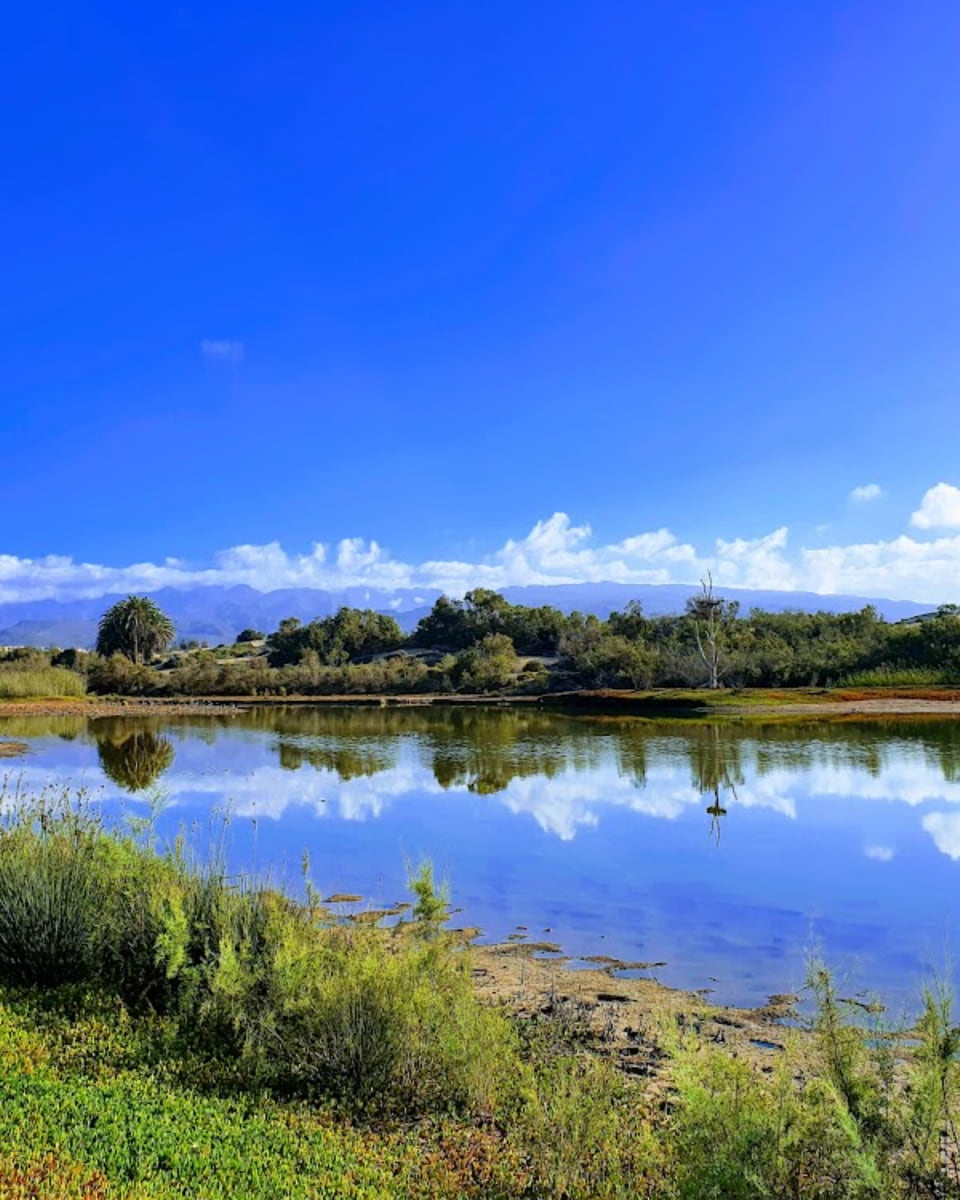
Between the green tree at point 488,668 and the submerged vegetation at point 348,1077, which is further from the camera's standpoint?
the green tree at point 488,668

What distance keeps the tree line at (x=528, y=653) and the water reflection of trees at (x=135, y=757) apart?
37.6 meters

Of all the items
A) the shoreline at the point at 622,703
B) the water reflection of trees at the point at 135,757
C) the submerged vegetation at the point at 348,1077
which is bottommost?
the shoreline at the point at 622,703

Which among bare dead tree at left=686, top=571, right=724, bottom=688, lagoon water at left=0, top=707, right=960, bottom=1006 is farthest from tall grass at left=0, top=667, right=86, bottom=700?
bare dead tree at left=686, top=571, right=724, bottom=688

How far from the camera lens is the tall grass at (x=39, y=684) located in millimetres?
68688

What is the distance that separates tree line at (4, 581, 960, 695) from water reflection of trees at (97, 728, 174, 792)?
123 ft

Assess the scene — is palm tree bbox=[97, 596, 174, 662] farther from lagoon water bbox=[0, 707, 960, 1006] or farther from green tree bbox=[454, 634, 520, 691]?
lagoon water bbox=[0, 707, 960, 1006]

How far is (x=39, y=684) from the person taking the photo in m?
70.1

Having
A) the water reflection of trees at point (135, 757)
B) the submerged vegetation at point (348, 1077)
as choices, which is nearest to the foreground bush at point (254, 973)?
the submerged vegetation at point (348, 1077)

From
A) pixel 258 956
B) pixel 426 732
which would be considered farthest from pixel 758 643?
pixel 258 956

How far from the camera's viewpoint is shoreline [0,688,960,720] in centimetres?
4916

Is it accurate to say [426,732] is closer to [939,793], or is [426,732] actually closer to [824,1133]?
[939,793]

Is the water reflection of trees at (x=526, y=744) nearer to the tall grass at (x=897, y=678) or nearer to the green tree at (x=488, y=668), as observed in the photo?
the tall grass at (x=897, y=678)

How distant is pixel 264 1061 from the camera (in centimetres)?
605

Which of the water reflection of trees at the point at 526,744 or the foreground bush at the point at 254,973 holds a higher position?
the foreground bush at the point at 254,973
